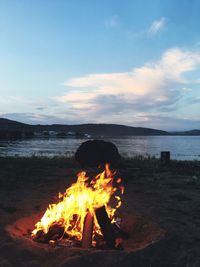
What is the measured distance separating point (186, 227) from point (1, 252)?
14.2 feet

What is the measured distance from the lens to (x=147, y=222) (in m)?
8.15

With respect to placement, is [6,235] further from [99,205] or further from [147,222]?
[147,222]

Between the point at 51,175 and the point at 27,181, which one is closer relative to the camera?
the point at 27,181

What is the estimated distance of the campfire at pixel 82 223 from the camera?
6945mm

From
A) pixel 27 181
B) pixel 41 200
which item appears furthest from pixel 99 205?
pixel 27 181

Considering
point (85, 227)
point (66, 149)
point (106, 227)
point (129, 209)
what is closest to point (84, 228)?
point (85, 227)

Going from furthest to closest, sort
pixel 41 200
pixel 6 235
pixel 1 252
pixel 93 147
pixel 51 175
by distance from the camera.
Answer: pixel 51 175
pixel 41 200
pixel 93 147
pixel 6 235
pixel 1 252

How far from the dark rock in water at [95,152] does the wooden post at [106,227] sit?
10.4 feet

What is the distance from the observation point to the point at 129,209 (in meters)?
10.4

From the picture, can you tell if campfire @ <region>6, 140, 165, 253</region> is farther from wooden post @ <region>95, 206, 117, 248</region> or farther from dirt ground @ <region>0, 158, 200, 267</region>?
dirt ground @ <region>0, 158, 200, 267</region>

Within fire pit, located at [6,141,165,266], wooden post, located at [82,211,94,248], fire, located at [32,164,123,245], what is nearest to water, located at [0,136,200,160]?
fire pit, located at [6,141,165,266]

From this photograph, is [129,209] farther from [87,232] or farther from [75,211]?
[87,232]

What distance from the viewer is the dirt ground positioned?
597 cm

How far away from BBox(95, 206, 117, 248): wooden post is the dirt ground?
2.75 ft
